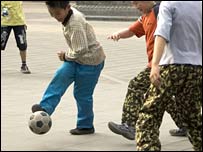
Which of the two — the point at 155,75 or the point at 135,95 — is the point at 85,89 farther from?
the point at 155,75

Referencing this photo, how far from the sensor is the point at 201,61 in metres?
5.90

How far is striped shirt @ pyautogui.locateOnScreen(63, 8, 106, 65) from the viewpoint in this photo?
23.4 ft

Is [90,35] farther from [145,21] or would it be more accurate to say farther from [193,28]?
[193,28]

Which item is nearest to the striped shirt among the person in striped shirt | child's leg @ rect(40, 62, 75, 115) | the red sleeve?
the person in striped shirt

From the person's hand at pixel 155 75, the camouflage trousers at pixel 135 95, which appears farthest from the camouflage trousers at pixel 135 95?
the person's hand at pixel 155 75

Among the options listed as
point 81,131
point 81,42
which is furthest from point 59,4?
point 81,131

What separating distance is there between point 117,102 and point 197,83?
11.6 feet

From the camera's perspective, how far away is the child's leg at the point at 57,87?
714cm

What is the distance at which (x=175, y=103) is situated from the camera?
5.96 m

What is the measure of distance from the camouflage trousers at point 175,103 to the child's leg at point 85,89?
1.44m

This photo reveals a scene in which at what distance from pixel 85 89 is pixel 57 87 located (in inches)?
12.7

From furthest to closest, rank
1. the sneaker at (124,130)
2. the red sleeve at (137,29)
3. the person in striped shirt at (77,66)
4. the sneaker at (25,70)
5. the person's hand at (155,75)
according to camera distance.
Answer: the sneaker at (25,70)
the red sleeve at (137,29)
the person in striped shirt at (77,66)
the sneaker at (124,130)
the person's hand at (155,75)

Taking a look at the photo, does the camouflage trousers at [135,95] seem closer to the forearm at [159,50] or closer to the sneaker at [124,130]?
the sneaker at [124,130]

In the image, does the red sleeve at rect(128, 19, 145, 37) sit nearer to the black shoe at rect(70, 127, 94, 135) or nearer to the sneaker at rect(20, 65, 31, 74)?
the black shoe at rect(70, 127, 94, 135)
